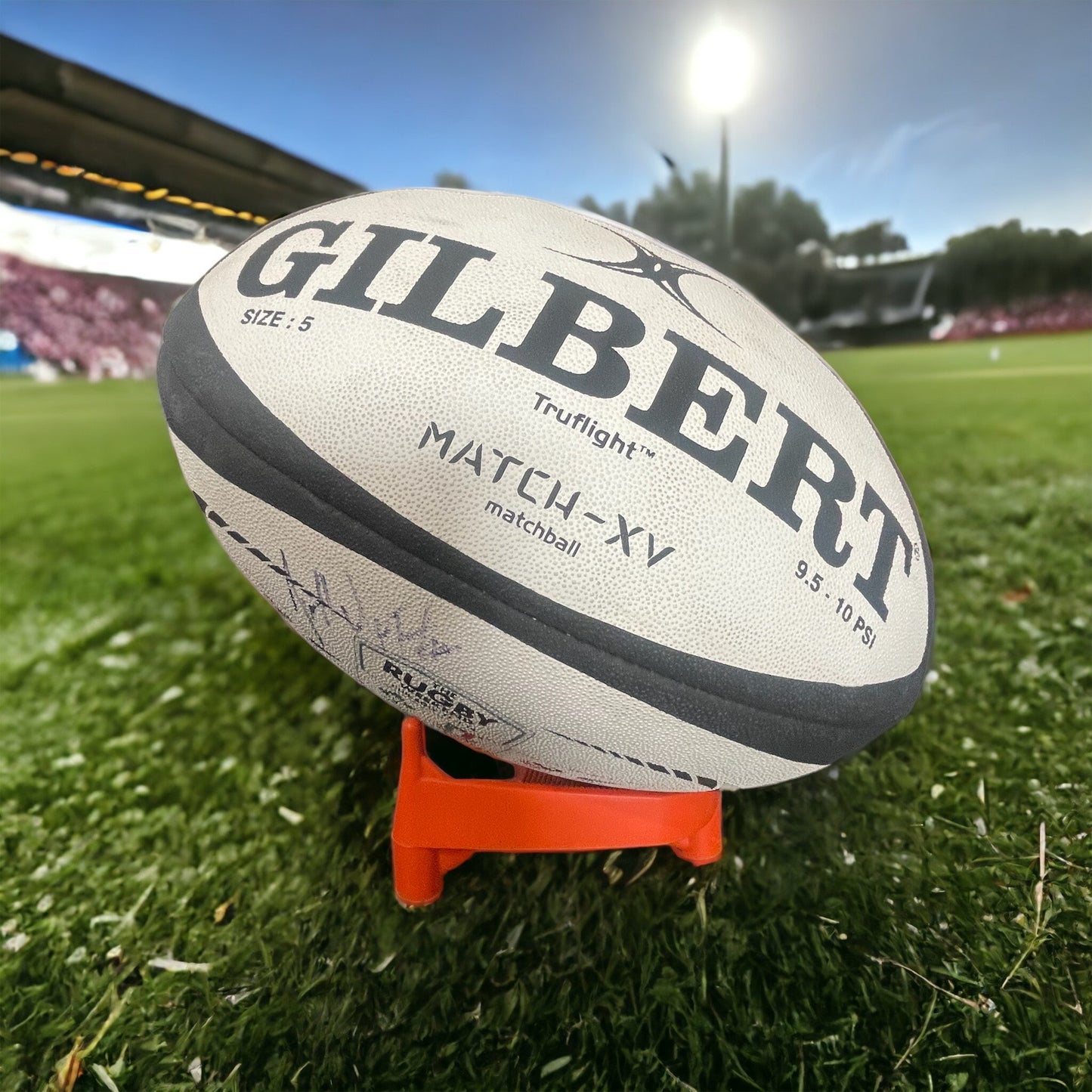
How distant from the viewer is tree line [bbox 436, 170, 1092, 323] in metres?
2.38

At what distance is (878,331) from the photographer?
3457 millimetres

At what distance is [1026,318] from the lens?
2721mm

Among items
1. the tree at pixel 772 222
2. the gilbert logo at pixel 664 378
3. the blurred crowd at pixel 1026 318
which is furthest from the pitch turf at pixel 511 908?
the tree at pixel 772 222

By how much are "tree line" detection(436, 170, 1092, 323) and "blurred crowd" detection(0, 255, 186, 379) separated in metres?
1.45

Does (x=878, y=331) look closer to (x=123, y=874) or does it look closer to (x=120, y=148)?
(x=120, y=148)

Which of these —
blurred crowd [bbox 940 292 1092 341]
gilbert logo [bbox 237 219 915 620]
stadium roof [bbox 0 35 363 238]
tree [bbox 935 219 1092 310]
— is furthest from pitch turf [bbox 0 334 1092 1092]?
stadium roof [bbox 0 35 363 238]

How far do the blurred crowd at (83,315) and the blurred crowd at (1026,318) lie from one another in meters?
3.32

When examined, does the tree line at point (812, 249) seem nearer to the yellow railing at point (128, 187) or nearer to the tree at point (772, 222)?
the tree at point (772, 222)

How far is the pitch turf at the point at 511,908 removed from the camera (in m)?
0.70

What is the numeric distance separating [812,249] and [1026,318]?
975 mm

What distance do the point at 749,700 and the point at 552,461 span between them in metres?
0.29

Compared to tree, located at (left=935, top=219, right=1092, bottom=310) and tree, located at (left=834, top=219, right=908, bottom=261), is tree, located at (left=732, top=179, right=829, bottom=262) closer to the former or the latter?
tree, located at (left=834, top=219, right=908, bottom=261)

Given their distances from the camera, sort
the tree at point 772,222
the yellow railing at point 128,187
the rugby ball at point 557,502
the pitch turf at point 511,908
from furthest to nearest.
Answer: the tree at point 772,222
the yellow railing at point 128,187
the pitch turf at point 511,908
the rugby ball at point 557,502

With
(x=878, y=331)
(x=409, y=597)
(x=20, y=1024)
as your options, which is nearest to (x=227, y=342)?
(x=409, y=597)
